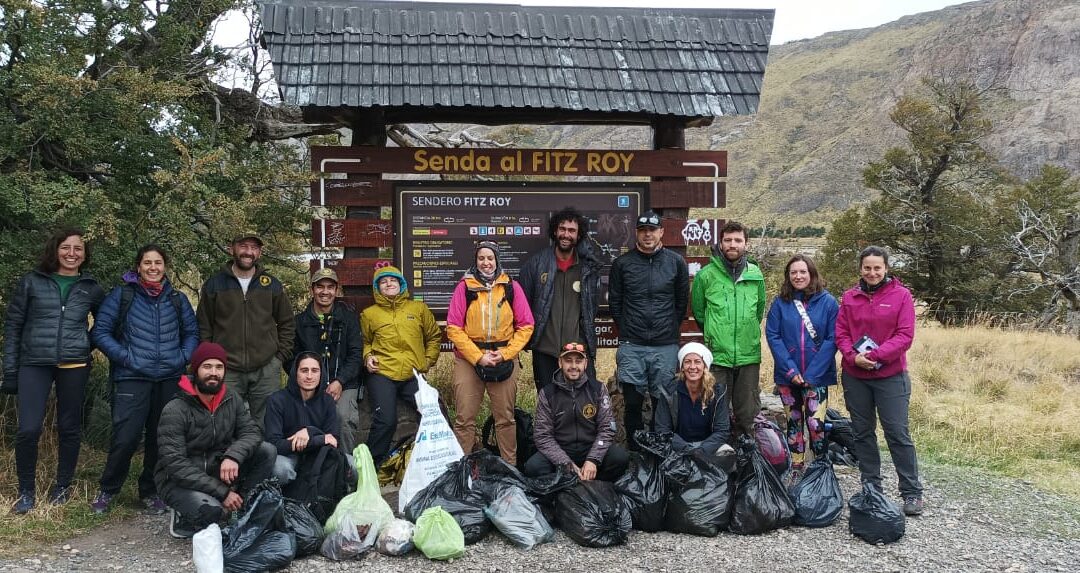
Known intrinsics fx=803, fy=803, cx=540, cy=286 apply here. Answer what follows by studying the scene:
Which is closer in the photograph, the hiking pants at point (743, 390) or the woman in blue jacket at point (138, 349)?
the woman in blue jacket at point (138, 349)

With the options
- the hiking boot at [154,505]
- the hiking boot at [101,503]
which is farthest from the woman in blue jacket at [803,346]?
the hiking boot at [101,503]

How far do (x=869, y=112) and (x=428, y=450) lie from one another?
7911 cm

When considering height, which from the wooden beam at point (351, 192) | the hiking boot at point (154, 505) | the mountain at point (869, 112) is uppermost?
the mountain at point (869, 112)

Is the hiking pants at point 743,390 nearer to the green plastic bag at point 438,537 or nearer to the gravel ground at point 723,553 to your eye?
the gravel ground at point 723,553

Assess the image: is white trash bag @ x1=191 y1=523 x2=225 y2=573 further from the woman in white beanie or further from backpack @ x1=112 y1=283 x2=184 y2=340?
the woman in white beanie

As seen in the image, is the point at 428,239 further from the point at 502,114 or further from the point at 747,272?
the point at 747,272

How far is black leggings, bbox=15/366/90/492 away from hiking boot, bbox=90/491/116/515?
0.27m

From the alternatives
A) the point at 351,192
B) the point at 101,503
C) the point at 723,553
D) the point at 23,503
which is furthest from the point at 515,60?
the point at 23,503

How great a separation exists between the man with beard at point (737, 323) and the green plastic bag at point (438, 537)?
8.18ft

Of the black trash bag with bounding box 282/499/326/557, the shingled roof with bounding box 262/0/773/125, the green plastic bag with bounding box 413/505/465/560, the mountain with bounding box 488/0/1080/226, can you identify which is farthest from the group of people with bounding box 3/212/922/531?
the mountain with bounding box 488/0/1080/226

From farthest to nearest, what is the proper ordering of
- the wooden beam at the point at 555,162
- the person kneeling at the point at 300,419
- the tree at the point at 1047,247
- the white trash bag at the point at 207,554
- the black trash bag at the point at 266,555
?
the tree at the point at 1047,247, the wooden beam at the point at 555,162, the person kneeling at the point at 300,419, the black trash bag at the point at 266,555, the white trash bag at the point at 207,554

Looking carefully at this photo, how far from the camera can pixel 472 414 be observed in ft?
20.3

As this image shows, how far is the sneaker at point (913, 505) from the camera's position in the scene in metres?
5.66

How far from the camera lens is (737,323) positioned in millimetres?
6199
